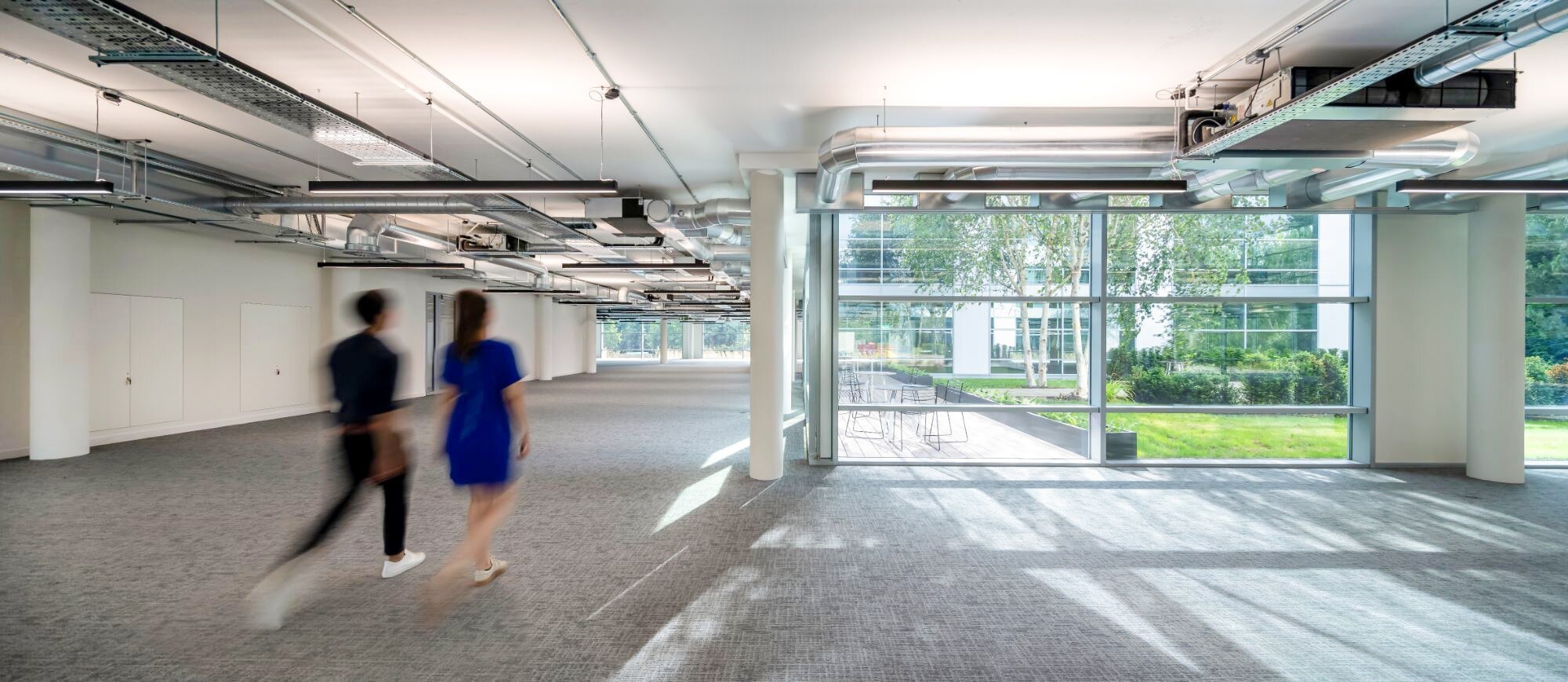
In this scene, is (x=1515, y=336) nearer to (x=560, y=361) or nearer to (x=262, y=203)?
(x=262, y=203)

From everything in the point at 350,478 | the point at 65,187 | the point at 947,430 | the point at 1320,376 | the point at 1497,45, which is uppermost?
the point at 1497,45

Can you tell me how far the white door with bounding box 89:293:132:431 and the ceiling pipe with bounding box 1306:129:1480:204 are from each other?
13598 millimetres

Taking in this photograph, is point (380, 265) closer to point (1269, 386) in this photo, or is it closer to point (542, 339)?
point (542, 339)

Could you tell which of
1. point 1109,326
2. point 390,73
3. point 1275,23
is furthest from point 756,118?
point 1109,326

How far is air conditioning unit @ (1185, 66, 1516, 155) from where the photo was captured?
3688mm

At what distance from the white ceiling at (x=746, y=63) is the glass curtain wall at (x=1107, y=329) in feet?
6.15

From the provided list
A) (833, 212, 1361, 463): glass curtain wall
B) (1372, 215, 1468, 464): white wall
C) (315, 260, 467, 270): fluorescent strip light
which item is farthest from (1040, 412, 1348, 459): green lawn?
(315, 260, 467, 270): fluorescent strip light

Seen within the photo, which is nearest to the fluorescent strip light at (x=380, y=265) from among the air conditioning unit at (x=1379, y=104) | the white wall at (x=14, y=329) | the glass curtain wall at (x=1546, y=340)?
the white wall at (x=14, y=329)

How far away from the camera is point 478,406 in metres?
2.97

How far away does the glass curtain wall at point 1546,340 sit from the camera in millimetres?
7062

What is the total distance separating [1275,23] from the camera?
3.57 metres

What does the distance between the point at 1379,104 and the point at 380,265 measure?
12.5m

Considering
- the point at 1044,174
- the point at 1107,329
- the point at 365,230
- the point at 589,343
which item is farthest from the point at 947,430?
the point at 589,343

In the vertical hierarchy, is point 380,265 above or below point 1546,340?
above
